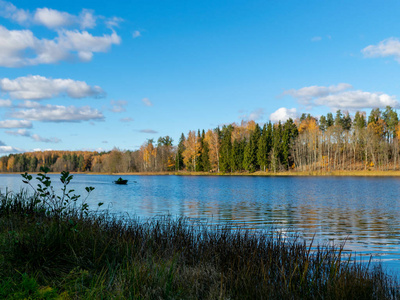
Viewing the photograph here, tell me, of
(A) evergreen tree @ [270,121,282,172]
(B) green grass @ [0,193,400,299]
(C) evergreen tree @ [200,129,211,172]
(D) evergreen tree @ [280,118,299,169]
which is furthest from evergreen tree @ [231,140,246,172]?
(B) green grass @ [0,193,400,299]

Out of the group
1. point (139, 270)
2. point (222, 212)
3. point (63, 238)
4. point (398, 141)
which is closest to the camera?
point (139, 270)

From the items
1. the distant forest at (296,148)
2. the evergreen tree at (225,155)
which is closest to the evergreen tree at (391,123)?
the distant forest at (296,148)

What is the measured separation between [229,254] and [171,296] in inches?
110

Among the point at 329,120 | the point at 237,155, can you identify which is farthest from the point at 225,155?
the point at 329,120

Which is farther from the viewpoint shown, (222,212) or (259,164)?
(259,164)

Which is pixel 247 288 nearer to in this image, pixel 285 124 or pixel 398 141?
pixel 285 124

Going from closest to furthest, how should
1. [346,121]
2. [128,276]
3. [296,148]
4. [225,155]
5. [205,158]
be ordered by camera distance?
1. [128,276]
2. [296,148]
3. [225,155]
4. [205,158]
5. [346,121]

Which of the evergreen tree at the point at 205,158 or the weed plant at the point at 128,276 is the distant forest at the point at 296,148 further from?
the weed plant at the point at 128,276

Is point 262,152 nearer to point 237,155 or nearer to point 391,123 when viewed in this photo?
point 237,155

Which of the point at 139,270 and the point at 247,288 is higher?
the point at 139,270

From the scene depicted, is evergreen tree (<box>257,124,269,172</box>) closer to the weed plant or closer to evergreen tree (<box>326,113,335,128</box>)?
evergreen tree (<box>326,113,335,128</box>)

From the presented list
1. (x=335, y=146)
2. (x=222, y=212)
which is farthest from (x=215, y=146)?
(x=222, y=212)

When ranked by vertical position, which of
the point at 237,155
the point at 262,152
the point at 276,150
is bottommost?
the point at 237,155

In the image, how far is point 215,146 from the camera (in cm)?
10475
